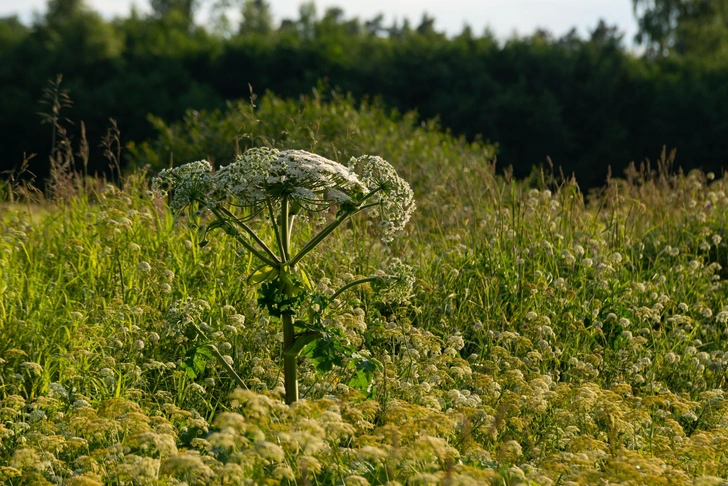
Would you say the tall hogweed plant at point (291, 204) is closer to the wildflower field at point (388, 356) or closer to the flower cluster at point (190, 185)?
the flower cluster at point (190, 185)

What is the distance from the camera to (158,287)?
535 centimetres

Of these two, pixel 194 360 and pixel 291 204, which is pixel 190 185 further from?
pixel 194 360

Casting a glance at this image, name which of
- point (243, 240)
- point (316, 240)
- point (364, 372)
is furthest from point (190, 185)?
point (364, 372)

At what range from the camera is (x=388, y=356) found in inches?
181

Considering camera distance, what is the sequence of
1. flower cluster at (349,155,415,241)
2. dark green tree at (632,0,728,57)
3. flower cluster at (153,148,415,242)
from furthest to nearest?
dark green tree at (632,0,728,57) → flower cluster at (349,155,415,241) → flower cluster at (153,148,415,242)

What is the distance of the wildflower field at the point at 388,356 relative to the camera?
9.82 ft

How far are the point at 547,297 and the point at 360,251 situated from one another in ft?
4.67

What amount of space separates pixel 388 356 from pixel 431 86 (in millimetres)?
20571

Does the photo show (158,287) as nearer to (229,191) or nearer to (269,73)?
(229,191)

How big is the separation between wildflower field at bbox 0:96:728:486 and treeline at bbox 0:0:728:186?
15400 millimetres

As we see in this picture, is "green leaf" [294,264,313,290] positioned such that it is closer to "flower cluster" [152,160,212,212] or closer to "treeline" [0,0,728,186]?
"flower cluster" [152,160,212,212]

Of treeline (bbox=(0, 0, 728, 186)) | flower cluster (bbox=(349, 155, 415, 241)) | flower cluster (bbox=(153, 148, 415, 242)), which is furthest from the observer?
treeline (bbox=(0, 0, 728, 186))

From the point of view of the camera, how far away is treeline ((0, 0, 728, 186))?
2272 cm

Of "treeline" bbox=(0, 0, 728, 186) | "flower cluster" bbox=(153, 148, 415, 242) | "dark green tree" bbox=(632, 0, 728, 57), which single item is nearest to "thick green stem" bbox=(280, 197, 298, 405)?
"flower cluster" bbox=(153, 148, 415, 242)
